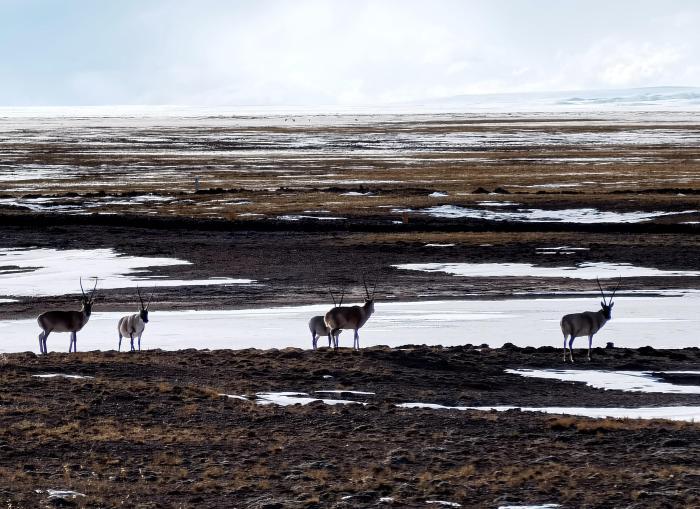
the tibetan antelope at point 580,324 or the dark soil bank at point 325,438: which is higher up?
the tibetan antelope at point 580,324

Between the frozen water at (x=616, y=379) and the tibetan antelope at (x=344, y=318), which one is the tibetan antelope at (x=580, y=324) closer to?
the frozen water at (x=616, y=379)

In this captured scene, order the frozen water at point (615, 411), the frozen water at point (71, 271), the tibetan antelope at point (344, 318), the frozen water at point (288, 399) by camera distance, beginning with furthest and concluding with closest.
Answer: the frozen water at point (71, 271) < the tibetan antelope at point (344, 318) < the frozen water at point (288, 399) < the frozen water at point (615, 411)

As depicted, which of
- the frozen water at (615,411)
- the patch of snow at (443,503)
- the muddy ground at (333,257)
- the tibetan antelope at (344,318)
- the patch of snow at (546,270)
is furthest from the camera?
the patch of snow at (546,270)

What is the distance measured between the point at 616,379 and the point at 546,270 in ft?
47.4

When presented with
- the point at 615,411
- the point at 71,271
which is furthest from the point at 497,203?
the point at 615,411

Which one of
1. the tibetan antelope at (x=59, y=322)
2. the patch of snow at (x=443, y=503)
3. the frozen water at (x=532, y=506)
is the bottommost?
the frozen water at (x=532, y=506)

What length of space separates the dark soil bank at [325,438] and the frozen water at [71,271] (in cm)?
1122

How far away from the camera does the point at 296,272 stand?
3244cm

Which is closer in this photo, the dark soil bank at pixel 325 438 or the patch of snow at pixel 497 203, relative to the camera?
the dark soil bank at pixel 325 438

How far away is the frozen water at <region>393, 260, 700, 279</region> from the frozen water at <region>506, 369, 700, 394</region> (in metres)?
12.8

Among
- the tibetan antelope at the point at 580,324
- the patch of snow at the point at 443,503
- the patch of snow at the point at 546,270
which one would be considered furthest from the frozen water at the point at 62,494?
the patch of snow at the point at 546,270

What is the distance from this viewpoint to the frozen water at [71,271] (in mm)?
30375

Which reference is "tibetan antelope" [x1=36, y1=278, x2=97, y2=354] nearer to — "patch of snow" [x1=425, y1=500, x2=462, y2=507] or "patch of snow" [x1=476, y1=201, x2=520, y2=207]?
"patch of snow" [x1=425, y1=500, x2=462, y2=507]

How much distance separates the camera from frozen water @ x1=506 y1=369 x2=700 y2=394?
17328mm
